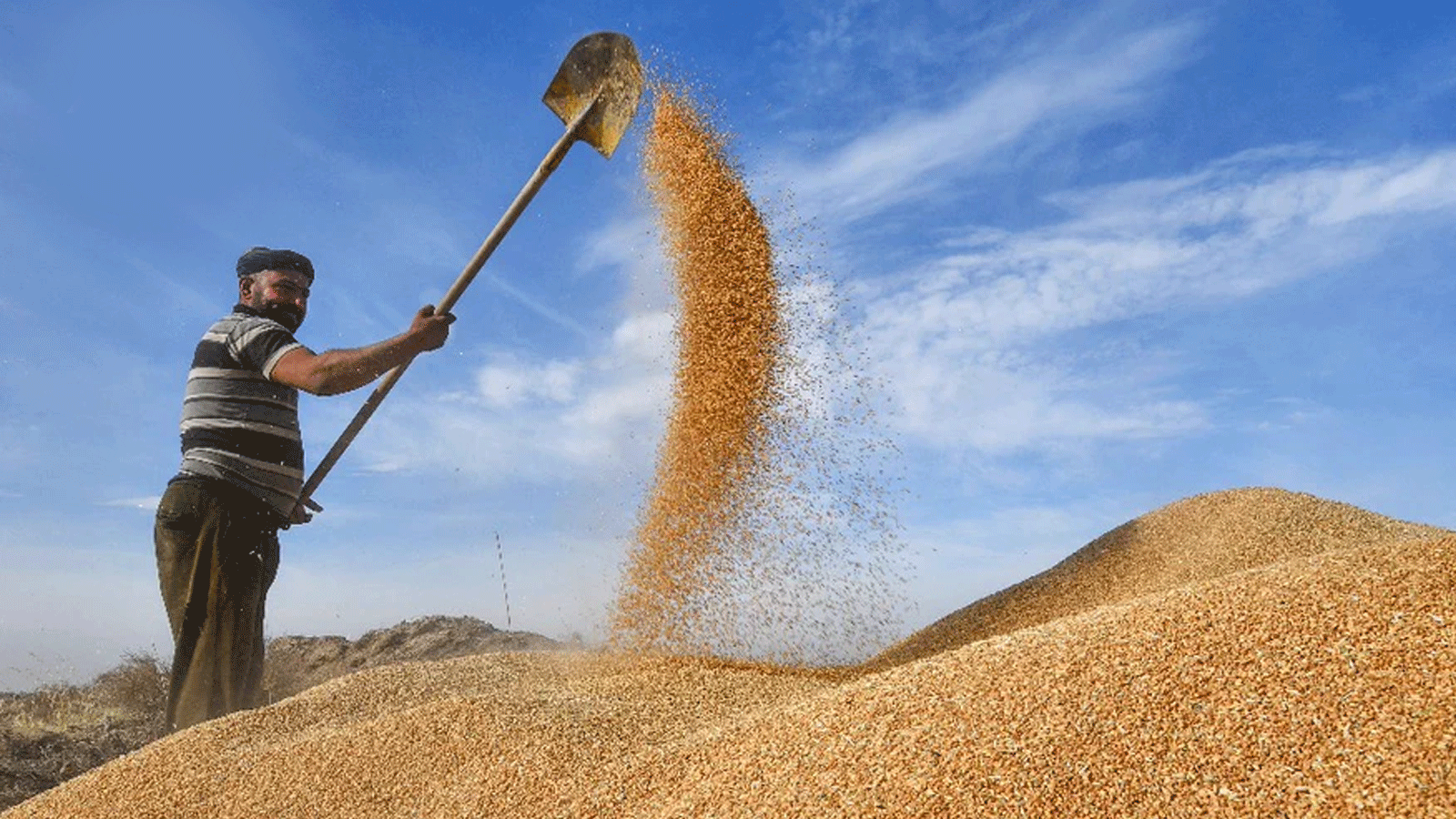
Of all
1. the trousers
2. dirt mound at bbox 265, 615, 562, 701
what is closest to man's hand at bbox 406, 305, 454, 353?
the trousers

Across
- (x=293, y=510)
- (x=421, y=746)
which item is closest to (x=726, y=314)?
(x=293, y=510)

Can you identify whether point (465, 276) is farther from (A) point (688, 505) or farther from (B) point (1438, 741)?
(B) point (1438, 741)

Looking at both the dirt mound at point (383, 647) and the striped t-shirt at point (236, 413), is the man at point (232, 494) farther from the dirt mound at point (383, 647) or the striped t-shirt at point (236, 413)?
the dirt mound at point (383, 647)

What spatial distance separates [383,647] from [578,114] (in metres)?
3.44

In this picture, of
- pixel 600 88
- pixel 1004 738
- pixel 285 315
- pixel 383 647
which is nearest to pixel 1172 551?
pixel 600 88

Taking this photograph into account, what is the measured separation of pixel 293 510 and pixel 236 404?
39 centimetres

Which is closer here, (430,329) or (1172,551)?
(430,329)

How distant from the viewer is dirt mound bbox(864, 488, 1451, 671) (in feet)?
14.3

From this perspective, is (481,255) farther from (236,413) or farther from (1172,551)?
(1172,551)

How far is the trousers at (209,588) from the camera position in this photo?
344cm

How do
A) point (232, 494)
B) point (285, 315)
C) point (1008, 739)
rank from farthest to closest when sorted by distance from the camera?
point (285, 315)
point (232, 494)
point (1008, 739)

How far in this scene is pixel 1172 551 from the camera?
4645 millimetres

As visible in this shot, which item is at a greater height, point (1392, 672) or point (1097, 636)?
point (1097, 636)

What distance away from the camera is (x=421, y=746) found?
111 inches
